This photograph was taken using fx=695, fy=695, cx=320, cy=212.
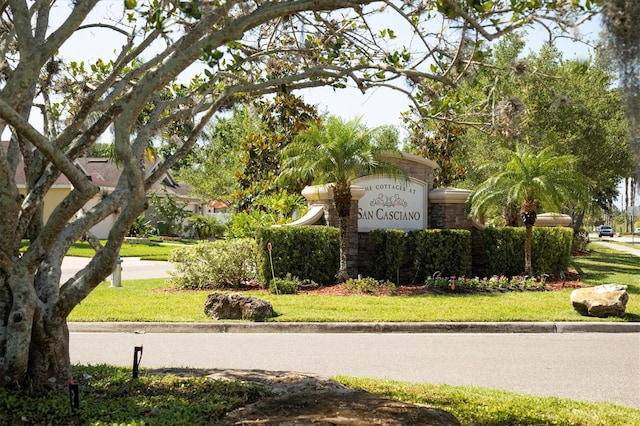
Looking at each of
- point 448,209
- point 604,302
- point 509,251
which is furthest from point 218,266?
point 604,302

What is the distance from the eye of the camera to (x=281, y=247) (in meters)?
16.3

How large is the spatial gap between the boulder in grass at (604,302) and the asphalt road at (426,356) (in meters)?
0.73

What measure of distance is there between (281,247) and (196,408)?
10872mm

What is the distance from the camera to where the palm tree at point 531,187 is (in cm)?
1841

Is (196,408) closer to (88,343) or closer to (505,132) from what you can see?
(505,132)

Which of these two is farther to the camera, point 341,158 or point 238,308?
point 341,158

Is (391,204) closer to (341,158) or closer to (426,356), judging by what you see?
(341,158)

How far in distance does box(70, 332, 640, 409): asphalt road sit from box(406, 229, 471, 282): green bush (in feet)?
21.2

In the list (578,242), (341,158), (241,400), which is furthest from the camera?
(578,242)

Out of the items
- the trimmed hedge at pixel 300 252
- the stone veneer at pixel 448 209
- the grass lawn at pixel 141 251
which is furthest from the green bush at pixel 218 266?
the grass lawn at pixel 141 251

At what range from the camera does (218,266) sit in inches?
666

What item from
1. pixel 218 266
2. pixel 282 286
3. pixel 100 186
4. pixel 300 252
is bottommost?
pixel 282 286

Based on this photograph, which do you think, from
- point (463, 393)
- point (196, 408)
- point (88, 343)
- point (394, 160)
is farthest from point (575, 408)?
point (394, 160)

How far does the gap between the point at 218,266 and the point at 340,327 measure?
243 inches
